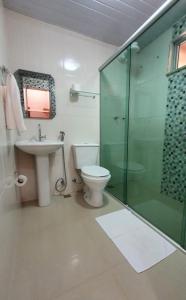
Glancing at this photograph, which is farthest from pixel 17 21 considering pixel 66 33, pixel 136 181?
pixel 136 181

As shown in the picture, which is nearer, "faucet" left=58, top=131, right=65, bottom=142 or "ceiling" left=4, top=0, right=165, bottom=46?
"ceiling" left=4, top=0, right=165, bottom=46

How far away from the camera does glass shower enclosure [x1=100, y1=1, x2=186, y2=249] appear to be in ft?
4.92

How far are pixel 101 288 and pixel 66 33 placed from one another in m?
2.65

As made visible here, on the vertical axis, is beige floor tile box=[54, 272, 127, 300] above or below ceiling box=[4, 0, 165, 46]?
below

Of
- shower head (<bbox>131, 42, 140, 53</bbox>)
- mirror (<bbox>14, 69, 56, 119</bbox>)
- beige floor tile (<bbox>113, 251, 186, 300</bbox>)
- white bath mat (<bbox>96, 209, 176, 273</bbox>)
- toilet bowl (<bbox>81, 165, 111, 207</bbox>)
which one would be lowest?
beige floor tile (<bbox>113, 251, 186, 300</bbox>)

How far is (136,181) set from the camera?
1.80m

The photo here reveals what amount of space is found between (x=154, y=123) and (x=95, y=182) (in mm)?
980

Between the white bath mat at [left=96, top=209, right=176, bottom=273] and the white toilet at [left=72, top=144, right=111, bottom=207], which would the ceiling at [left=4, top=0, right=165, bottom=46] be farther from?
the white bath mat at [left=96, top=209, right=176, bottom=273]

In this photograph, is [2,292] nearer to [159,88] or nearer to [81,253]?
[81,253]

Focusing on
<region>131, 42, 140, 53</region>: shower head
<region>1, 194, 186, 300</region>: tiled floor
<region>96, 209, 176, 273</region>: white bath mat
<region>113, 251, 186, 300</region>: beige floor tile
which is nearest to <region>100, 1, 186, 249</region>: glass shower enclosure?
<region>131, 42, 140, 53</region>: shower head

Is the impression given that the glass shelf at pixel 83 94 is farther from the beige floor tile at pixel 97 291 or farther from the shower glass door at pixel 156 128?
the beige floor tile at pixel 97 291

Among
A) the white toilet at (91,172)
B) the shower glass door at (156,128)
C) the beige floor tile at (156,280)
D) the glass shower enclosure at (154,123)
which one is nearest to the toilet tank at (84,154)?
the white toilet at (91,172)

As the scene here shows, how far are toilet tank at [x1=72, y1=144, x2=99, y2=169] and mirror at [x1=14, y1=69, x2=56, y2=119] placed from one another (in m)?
0.57

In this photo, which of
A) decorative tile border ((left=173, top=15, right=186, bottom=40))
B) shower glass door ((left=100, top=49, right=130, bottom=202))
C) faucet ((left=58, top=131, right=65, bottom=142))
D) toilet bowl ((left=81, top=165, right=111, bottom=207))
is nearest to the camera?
decorative tile border ((left=173, top=15, right=186, bottom=40))
